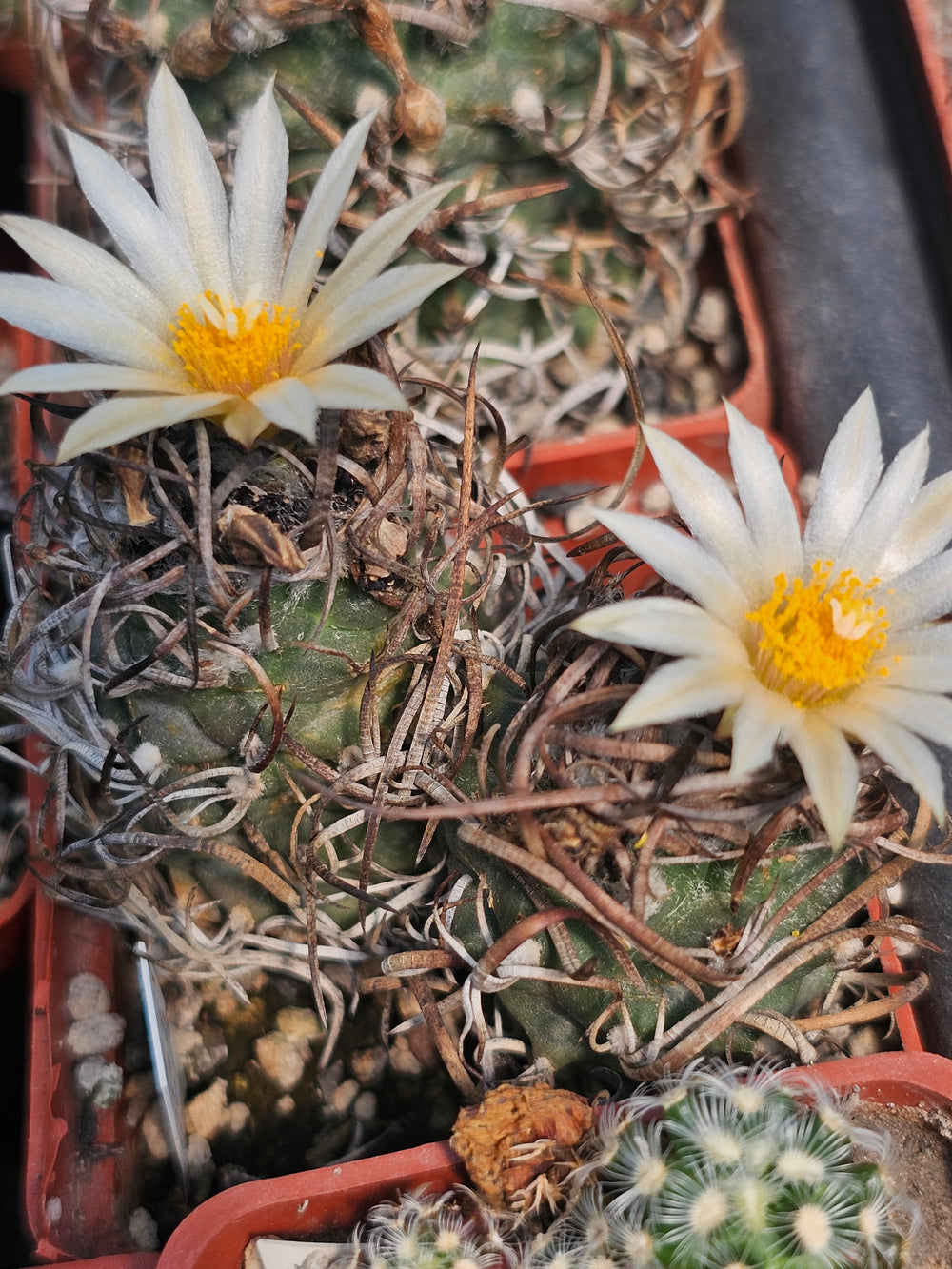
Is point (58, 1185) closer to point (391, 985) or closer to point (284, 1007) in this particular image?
point (284, 1007)

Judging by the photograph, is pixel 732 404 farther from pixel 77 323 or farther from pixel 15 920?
pixel 15 920

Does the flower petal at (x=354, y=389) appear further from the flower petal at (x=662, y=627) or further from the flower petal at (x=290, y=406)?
the flower petal at (x=662, y=627)

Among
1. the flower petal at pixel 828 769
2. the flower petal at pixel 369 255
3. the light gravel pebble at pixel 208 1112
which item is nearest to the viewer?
the flower petal at pixel 828 769

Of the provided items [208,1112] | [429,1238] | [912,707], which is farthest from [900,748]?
[208,1112]

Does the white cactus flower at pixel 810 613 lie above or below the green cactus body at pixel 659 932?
above

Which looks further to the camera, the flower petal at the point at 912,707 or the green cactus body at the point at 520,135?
the green cactus body at the point at 520,135

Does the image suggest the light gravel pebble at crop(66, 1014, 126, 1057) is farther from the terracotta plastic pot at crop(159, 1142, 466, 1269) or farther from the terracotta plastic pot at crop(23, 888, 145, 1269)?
the terracotta plastic pot at crop(159, 1142, 466, 1269)

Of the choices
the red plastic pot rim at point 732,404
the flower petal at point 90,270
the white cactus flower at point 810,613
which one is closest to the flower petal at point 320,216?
the flower petal at point 90,270
